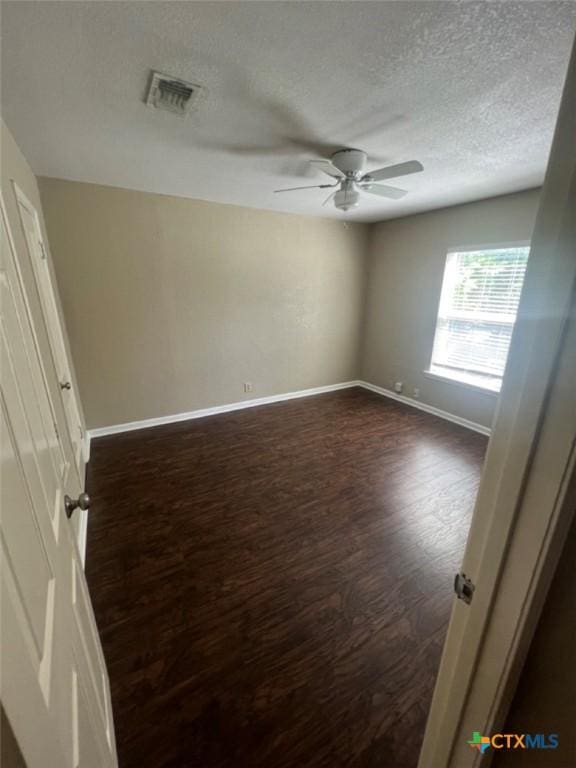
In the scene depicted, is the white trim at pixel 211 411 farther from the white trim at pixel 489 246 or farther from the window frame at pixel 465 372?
the white trim at pixel 489 246

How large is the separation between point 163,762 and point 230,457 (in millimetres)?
2039

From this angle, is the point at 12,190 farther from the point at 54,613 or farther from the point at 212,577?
the point at 212,577

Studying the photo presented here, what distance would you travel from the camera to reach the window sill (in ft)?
11.5

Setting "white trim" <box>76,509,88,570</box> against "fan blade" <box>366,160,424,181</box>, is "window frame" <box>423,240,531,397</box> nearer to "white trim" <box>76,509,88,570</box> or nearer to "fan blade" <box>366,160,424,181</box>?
"fan blade" <box>366,160,424,181</box>

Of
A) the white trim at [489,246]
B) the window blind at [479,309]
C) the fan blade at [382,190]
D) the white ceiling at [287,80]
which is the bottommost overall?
the window blind at [479,309]

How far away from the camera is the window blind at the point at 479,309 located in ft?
10.6

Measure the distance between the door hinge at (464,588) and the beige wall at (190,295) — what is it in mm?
3454

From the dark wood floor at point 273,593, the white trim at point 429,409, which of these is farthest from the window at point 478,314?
the dark wood floor at point 273,593

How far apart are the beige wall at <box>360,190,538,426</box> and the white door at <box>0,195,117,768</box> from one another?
3877 millimetres

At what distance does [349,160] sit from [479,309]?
2360mm

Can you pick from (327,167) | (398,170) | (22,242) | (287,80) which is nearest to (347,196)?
(327,167)

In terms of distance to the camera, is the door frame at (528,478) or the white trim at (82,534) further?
the white trim at (82,534)

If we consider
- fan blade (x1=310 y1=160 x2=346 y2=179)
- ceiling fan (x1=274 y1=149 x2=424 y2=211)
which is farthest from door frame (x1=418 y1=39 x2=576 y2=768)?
fan blade (x1=310 y1=160 x2=346 y2=179)

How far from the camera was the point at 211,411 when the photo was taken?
405cm
